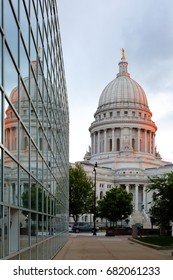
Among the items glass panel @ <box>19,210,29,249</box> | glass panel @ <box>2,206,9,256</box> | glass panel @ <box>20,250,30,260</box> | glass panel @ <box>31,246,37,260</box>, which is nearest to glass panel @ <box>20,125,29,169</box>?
glass panel @ <box>19,210,29,249</box>

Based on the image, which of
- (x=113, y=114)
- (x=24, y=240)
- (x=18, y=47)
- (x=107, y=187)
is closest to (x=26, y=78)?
(x=18, y=47)

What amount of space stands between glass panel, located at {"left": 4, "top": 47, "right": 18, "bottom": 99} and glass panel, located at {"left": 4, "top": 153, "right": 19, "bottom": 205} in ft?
3.80

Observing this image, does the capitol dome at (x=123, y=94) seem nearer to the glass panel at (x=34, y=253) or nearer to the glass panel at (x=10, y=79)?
the glass panel at (x=34, y=253)

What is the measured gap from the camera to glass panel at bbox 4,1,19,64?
8724 millimetres

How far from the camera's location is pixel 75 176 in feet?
332

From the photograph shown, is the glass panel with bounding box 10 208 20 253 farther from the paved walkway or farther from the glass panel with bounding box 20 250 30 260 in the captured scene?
the paved walkway

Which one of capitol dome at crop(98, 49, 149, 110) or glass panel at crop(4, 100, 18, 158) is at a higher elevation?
capitol dome at crop(98, 49, 149, 110)

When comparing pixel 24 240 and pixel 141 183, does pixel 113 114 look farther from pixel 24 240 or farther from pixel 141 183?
pixel 24 240

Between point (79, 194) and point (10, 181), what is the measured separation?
89831mm

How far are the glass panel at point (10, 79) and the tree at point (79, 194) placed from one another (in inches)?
3463

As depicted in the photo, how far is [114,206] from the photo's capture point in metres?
87.8

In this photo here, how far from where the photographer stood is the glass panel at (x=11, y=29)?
872 cm

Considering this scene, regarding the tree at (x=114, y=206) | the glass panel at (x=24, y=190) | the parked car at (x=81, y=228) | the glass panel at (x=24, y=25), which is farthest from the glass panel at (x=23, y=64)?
the tree at (x=114, y=206)

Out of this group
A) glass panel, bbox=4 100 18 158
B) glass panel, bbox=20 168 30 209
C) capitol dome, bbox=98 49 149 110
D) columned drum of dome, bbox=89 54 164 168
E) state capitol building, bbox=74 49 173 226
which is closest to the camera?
glass panel, bbox=4 100 18 158
